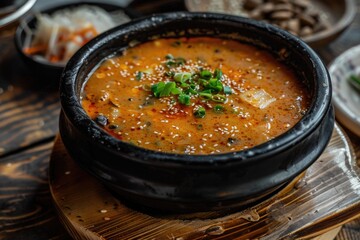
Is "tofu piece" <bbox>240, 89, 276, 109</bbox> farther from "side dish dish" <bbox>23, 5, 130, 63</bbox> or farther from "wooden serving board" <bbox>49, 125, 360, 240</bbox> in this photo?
"side dish dish" <bbox>23, 5, 130, 63</bbox>

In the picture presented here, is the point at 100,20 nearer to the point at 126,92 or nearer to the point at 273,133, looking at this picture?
the point at 126,92

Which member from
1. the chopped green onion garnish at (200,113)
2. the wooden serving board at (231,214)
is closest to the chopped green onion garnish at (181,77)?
the chopped green onion garnish at (200,113)

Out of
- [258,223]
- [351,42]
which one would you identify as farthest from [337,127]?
[351,42]

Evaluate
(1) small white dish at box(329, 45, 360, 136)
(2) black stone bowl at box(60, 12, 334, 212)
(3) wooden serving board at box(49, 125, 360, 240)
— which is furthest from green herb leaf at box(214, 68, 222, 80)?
(1) small white dish at box(329, 45, 360, 136)

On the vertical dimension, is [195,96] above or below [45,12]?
above

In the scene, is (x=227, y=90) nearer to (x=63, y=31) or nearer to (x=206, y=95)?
(x=206, y=95)

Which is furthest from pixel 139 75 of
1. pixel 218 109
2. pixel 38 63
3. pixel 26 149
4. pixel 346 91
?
pixel 346 91
